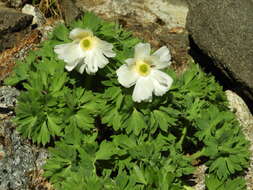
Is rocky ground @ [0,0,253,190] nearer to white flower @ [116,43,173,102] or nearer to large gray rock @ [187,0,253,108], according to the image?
large gray rock @ [187,0,253,108]

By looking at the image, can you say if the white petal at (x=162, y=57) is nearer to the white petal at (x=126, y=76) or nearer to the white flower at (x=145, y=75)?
the white flower at (x=145, y=75)

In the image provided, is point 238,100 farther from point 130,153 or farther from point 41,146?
point 41,146

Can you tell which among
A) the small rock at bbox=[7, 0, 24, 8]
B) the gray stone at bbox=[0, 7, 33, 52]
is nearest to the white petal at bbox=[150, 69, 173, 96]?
the gray stone at bbox=[0, 7, 33, 52]

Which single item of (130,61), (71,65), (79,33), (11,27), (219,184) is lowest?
(219,184)

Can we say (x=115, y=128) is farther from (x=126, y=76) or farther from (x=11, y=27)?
(x=11, y=27)

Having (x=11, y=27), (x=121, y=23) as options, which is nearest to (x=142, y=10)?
(x=121, y=23)
